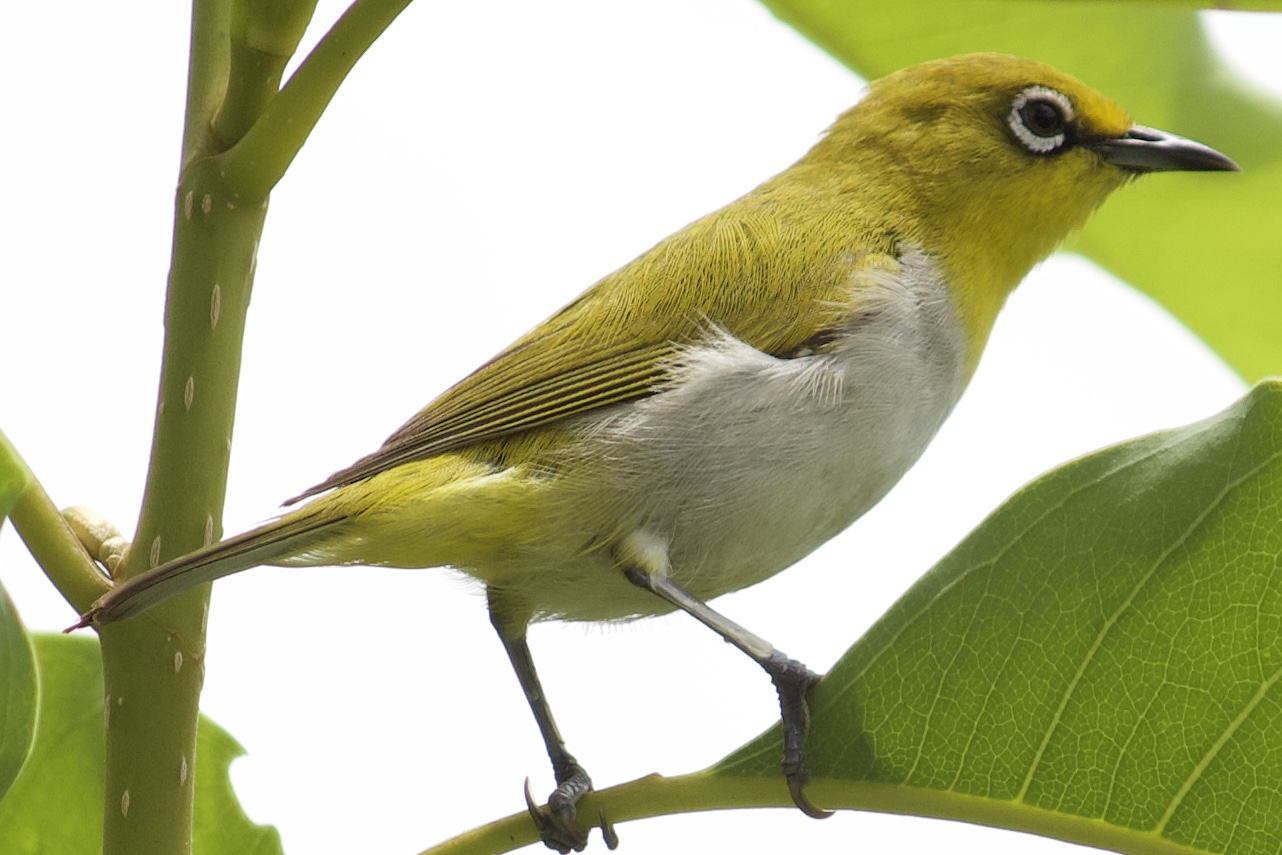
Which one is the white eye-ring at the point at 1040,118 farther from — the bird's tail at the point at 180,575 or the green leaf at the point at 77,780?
the green leaf at the point at 77,780

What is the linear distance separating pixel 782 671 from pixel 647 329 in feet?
2.47

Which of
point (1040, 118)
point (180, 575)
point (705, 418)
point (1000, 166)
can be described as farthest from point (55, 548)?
point (1040, 118)

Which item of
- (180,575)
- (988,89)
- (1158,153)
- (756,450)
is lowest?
(180,575)

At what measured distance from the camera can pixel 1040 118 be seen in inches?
113

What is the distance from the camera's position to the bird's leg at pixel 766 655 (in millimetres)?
1735

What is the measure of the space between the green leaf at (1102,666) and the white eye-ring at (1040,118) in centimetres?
145

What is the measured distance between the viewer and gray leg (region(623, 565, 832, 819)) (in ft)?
5.68

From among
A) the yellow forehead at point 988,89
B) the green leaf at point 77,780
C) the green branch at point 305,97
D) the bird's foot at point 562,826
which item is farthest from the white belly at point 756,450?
the green branch at point 305,97

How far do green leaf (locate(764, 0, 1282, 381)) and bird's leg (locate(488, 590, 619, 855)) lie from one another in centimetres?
133

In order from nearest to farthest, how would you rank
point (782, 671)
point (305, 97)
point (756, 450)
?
point (305, 97), point (782, 671), point (756, 450)

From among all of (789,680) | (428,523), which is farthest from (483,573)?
(789,680)

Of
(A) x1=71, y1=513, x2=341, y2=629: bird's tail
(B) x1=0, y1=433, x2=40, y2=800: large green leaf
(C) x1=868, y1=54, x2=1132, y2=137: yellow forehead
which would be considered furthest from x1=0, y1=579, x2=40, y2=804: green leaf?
(C) x1=868, y1=54, x2=1132, y2=137: yellow forehead

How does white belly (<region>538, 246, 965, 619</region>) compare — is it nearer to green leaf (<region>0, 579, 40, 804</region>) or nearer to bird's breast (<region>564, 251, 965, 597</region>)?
bird's breast (<region>564, 251, 965, 597</region>)

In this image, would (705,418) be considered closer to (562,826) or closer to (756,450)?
(756,450)
